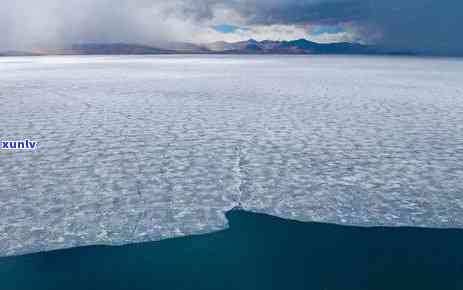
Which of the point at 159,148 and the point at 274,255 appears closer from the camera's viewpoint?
the point at 274,255

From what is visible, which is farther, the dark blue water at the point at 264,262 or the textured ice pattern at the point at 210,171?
the textured ice pattern at the point at 210,171

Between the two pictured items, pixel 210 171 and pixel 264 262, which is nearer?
pixel 264 262

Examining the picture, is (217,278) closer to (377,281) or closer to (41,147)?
(377,281)

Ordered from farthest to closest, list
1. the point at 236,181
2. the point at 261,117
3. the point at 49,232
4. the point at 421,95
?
the point at 421,95, the point at 261,117, the point at 236,181, the point at 49,232

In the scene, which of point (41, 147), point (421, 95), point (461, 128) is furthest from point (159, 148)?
point (421, 95)

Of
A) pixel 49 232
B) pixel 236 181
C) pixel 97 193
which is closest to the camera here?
pixel 49 232

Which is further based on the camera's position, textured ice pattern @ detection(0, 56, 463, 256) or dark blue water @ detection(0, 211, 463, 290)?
textured ice pattern @ detection(0, 56, 463, 256)
